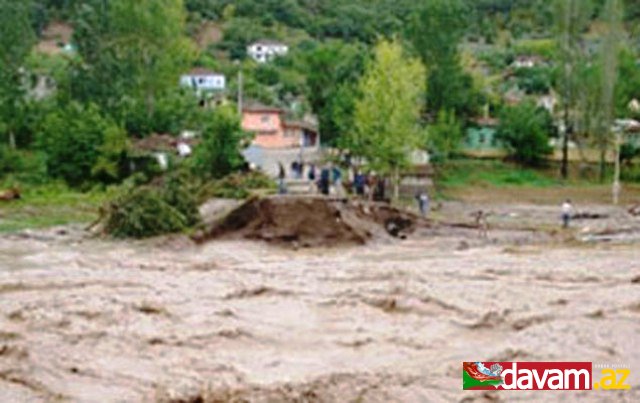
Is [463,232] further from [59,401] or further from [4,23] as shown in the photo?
[4,23]

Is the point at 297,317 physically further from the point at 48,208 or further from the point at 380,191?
the point at 380,191

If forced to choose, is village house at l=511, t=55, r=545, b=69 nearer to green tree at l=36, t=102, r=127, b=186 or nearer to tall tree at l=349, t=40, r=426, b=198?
tall tree at l=349, t=40, r=426, b=198

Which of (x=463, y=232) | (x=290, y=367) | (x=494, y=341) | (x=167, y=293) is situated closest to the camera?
(x=290, y=367)

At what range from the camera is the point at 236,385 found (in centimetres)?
1662

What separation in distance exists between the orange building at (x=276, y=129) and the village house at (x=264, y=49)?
120ft

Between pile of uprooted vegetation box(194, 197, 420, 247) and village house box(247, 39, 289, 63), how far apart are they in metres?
67.1

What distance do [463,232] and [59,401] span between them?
23.6 m

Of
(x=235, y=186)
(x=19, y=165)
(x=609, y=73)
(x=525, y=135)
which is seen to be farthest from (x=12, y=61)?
(x=609, y=73)

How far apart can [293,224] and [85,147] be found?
612 inches

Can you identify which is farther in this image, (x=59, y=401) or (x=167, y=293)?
(x=167, y=293)

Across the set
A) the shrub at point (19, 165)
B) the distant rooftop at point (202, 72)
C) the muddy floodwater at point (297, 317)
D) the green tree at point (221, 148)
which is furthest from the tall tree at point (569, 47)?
the distant rooftop at point (202, 72)

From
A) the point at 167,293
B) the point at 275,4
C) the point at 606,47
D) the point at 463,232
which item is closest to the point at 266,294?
the point at 167,293

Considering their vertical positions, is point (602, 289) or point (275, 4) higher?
point (275, 4)

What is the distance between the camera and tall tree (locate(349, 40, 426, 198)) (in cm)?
4600
